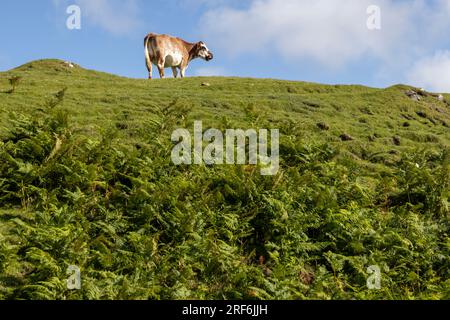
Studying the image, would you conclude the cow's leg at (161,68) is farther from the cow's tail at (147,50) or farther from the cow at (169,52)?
the cow's tail at (147,50)

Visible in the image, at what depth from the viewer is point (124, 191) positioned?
1240 centimetres

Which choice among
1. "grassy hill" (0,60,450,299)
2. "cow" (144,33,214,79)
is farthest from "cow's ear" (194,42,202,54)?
"grassy hill" (0,60,450,299)

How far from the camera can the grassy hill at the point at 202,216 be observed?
9680 millimetres

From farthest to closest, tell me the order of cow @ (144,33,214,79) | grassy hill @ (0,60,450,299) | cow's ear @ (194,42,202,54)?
cow's ear @ (194,42,202,54) < cow @ (144,33,214,79) < grassy hill @ (0,60,450,299)

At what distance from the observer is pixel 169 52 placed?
3512 centimetres

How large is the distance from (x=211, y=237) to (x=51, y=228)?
2.97m

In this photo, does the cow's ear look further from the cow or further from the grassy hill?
the grassy hill

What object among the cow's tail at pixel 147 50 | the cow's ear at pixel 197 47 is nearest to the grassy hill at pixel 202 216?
the cow's tail at pixel 147 50

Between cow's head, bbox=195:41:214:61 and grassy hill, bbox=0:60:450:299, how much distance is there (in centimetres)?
2218

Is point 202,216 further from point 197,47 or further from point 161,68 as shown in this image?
point 197,47

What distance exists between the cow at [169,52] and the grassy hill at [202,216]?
16.8 metres

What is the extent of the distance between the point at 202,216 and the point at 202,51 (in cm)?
2932

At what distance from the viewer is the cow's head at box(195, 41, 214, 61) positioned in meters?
39.1
